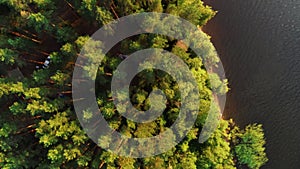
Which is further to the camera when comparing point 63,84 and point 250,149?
point 250,149

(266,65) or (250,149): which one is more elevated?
(266,65)

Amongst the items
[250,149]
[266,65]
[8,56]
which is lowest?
[8,56]

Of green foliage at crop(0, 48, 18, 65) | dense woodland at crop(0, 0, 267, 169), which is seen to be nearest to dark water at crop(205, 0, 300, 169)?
dense woodland at crop(0, 0, 267, 169)

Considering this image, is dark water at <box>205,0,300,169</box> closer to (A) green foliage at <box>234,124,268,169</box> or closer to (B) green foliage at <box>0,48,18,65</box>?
(A) green foliage at <box>234,124,268,169</box>

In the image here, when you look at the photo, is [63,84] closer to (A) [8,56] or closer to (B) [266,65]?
(A) [8,56]

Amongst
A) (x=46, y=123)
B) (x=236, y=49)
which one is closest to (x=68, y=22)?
(x=46, y=123)

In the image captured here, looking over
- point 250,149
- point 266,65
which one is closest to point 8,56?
point 250,149

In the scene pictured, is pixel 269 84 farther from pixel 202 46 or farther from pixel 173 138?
pixel 173 138
